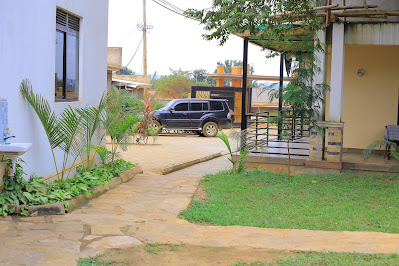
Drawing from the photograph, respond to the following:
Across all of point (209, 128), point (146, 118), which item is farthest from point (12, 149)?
point (209, 128)

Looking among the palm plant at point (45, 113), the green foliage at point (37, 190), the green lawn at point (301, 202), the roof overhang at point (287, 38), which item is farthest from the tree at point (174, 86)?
the palm plant at point (45, 113)

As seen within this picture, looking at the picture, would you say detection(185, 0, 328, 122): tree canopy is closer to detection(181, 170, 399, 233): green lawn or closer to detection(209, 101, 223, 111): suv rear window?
detection(181, 170, 399, 233): green lawn

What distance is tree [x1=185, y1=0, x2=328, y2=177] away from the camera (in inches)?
372

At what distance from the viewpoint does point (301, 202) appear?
24.9 feet

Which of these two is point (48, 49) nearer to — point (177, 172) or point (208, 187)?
point (208, 187)

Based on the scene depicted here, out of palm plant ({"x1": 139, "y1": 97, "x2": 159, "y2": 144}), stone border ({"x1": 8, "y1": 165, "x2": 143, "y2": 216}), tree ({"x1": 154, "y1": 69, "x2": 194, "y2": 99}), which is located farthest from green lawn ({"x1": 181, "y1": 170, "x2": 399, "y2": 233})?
tree ({"x1": 154, "y1": 69, "x2": 194, "y2": 99})

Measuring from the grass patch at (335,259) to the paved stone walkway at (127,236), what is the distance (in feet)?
0.53

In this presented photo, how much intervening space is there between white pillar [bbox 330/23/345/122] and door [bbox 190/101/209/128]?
12.1 meters

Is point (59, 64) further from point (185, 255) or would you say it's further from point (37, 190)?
point (185, 255)

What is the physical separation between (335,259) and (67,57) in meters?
5.70

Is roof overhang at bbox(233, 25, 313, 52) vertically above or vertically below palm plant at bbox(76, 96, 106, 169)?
above

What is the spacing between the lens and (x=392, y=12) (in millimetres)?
9445

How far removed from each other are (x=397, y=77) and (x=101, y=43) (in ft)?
21.2

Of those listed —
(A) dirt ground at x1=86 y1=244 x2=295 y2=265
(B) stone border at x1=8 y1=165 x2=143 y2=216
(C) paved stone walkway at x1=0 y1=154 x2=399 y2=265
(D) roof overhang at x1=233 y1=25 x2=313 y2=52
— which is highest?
(D) roof overhang at x1=233 y1=25 x2=313 y2=52
